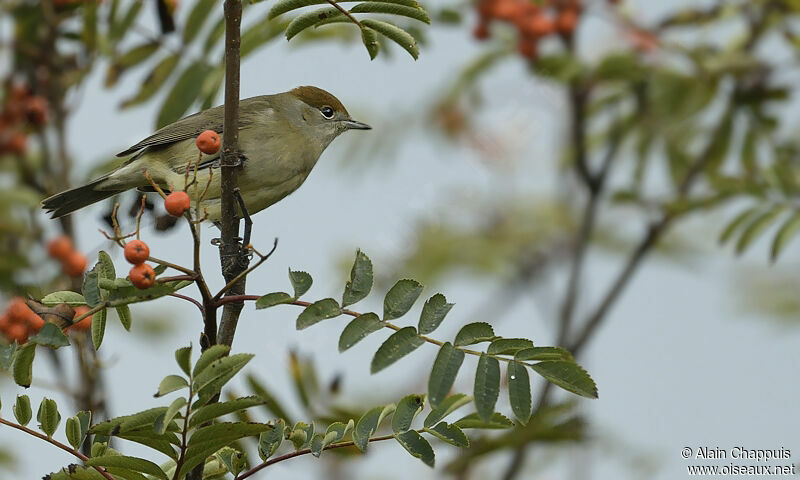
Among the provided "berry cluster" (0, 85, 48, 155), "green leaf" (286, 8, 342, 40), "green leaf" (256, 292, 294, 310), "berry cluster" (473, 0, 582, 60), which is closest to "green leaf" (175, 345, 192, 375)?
"green leaf" (256, 292, 294, 310)

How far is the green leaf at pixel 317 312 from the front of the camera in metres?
2.28

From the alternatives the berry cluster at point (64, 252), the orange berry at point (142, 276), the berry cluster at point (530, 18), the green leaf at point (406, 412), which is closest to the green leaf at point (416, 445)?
the green leaf at point (406, 412)

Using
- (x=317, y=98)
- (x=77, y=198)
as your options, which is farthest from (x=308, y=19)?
(x=317, y=98)

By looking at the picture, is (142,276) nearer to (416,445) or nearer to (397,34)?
(416,445)

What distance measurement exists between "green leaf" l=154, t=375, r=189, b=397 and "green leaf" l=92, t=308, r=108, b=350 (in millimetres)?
415

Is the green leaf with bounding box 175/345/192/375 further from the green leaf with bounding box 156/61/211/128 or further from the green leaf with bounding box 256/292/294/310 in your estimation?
the green leaf with bounding box 156/61/211/128

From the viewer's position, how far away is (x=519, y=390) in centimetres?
222

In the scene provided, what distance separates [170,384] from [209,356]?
0.10m

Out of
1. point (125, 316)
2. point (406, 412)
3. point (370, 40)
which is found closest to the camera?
point (406, 412)

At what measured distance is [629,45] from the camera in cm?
646

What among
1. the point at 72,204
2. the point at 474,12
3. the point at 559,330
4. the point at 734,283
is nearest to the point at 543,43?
the point at 474,12

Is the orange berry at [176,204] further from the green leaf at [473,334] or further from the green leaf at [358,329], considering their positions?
the green leaf at [473,334]

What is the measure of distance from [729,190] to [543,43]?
2.00 meters

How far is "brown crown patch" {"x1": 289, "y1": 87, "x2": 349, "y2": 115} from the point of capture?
4996mm
